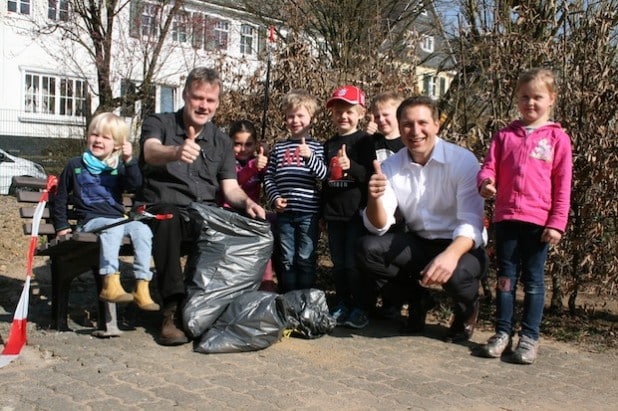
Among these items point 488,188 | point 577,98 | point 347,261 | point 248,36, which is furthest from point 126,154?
point 248,36

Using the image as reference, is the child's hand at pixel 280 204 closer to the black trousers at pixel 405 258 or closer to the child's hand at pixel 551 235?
the black trousers at pixel 405 258

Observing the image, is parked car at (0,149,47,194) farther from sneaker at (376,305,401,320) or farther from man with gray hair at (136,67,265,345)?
sneaker at (376,305,401,320)

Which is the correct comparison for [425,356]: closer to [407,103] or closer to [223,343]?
[223,343]

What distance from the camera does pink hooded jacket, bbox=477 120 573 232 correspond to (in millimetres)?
4391

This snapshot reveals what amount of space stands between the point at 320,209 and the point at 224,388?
1.99m

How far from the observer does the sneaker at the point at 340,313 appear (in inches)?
206

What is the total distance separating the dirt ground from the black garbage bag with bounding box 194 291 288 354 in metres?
1.54

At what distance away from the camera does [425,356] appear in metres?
4.58

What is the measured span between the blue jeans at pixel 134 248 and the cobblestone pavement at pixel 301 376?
0.47 m

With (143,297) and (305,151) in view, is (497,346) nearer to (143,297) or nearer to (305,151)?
(305,151)

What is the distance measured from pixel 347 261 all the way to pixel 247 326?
1.08m

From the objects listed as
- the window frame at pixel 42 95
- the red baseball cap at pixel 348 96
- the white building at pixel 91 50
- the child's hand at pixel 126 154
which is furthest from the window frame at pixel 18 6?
Answer: the red baseball cap at pixel 348 96

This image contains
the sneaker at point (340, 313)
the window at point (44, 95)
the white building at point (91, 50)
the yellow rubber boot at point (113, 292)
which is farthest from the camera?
the window at point (44, 95)

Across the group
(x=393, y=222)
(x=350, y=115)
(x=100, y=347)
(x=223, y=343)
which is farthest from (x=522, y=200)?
(x=100, y=347)
